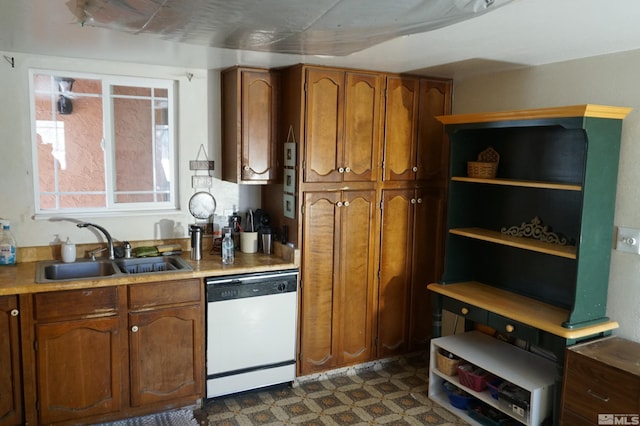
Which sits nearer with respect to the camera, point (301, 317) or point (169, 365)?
point (169, 365)

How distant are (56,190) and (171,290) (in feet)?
3.46

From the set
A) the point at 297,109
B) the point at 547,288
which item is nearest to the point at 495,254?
the point at 547,288

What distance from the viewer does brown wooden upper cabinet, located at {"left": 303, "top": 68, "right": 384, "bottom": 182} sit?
3270 millimetres

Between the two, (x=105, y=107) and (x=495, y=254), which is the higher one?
(x=105, y=107)

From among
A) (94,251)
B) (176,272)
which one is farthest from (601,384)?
(94,251)

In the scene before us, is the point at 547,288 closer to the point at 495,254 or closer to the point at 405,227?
the point at 495,254

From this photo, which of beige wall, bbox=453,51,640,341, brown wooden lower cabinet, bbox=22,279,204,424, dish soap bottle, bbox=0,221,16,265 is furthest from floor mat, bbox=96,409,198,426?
beige wall, bbox=453,51,640,341

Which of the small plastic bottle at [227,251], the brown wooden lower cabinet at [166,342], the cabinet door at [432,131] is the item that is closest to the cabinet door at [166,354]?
the brown wooden lower cabinet at [166,342]

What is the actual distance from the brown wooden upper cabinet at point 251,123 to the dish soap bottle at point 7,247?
1360 mm

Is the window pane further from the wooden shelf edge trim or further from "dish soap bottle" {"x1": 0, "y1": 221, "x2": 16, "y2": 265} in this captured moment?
the wooden shelf edge trim

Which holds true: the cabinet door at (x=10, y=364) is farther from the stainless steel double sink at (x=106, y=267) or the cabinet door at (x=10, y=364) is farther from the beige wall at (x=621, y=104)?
the beige wall at (x=621, y=104)

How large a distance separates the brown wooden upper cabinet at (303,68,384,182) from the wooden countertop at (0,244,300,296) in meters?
0.56

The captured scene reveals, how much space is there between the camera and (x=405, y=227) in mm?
3689

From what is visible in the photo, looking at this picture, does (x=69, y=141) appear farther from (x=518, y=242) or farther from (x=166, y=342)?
(x=518, y=242)
